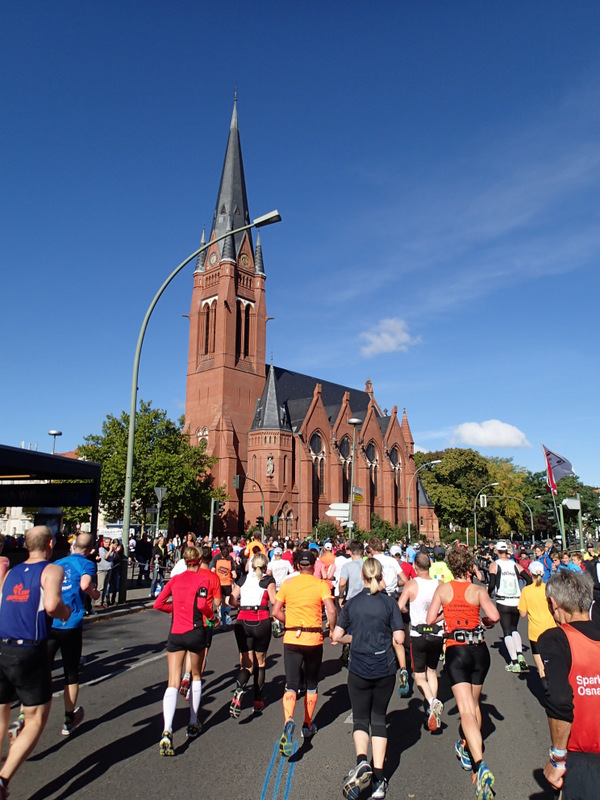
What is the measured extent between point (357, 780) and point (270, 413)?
48.9 m

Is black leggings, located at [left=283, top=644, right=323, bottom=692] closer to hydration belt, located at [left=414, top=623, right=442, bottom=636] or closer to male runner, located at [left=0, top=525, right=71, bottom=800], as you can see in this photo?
hydration belt, located at [left=414, top=623, right=442, bottom=636]

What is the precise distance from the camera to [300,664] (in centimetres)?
582

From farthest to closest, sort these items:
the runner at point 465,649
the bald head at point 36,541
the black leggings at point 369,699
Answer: the runner at point 465,649 → the black leggings at point 369,699 → the bald head at point 36,541

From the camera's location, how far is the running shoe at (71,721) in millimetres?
5840

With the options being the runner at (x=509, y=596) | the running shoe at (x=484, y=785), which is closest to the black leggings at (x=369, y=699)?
the running shoe at (x=484, y=785)

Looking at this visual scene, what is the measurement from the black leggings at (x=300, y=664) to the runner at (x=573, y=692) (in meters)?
2.96

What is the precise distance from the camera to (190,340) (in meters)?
57.0

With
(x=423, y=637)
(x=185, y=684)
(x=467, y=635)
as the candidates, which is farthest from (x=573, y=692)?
(x=185, y=684)

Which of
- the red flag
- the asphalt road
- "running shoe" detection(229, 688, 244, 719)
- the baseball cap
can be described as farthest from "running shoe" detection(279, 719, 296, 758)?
the red flag

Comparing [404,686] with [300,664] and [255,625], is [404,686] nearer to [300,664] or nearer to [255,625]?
[255,625]

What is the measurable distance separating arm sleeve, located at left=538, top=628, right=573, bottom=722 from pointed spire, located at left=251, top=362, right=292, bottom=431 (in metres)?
49.5

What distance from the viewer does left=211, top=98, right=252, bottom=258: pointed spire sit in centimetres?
5669

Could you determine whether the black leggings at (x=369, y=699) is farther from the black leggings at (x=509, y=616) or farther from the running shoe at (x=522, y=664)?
the running shoe at (x=522, y=664)

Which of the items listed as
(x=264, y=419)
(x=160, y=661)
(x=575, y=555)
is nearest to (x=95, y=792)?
(x=160, y=661)
